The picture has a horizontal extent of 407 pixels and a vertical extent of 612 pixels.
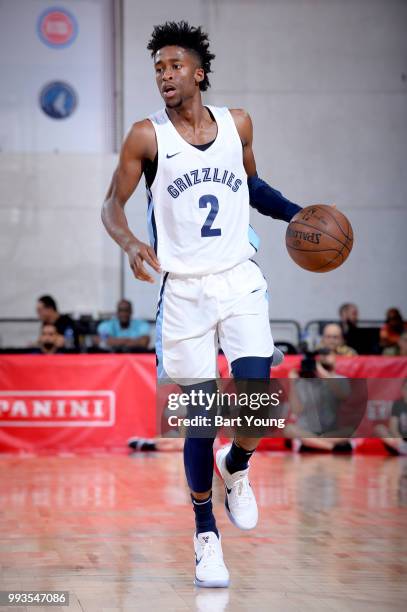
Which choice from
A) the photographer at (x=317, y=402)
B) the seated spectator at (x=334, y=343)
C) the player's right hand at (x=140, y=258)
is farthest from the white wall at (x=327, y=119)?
the player's right hand at (x=140, y=258)

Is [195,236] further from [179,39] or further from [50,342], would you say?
[50,342]

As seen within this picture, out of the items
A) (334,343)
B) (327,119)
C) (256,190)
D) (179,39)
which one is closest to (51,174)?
(327,119)

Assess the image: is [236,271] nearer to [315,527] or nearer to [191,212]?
[191,212]

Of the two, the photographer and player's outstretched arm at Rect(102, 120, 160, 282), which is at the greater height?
player's outstretched arm at Rect(102, 120, 160, 282)

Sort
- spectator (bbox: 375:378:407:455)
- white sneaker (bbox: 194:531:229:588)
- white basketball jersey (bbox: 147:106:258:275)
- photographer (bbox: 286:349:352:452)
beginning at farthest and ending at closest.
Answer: spectator (bbox: 375:378:407:455) → photographer (bbox: 286:349:352:452) → white basketball jersey (bbox: 147:106:258:275) → white sneaker (bbox: 194:531:229:588)

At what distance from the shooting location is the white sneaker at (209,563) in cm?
382

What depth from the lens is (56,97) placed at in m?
13.3

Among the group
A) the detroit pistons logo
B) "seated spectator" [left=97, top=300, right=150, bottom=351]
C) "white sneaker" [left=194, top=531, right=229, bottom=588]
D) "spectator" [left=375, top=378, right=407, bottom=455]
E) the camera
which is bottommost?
"spectator" [left=375, top=378, right=407, bottom=455]

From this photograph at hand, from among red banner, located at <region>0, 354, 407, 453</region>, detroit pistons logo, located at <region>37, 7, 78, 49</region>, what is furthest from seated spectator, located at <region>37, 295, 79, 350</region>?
detroit pistons logo, located at <region>37, 7, 78, 49</region>

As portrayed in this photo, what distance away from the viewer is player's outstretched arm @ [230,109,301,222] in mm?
4148

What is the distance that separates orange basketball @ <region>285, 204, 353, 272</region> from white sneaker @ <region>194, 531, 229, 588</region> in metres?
1.17

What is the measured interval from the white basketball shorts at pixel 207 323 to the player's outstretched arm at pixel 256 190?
422mm

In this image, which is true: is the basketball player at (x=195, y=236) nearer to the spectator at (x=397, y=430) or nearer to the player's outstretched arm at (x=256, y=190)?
the player's outstretched arm at (x=256, y=190)

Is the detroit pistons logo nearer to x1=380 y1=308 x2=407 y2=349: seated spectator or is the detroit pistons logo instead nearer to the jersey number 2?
x1=380 y1=308 x2=407 y2=349: seated spectator
